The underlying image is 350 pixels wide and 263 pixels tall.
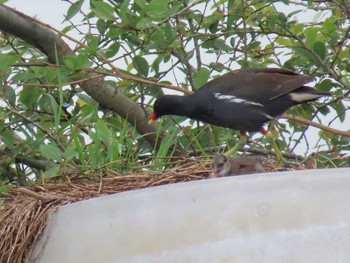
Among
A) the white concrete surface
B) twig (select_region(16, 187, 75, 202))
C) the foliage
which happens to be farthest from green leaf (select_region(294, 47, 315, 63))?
the white concrete surface

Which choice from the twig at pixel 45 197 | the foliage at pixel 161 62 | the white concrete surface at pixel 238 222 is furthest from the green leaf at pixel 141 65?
the white concrete surface at pixel 238 222

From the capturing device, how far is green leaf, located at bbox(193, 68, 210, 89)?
599 cm

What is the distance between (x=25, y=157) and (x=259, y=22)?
1.43m

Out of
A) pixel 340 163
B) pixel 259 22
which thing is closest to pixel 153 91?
pixel 259 22

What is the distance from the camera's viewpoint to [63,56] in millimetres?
6164

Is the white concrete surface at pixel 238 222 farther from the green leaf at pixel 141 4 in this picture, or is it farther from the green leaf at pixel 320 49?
the green leaf at pixel 320 49

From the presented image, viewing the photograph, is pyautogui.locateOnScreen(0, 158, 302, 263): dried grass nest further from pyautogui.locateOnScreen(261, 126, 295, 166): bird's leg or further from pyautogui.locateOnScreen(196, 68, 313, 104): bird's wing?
pyautogui.locateOnScreen(196, 68, 313, 104): bird's wing

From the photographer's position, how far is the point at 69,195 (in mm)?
3758

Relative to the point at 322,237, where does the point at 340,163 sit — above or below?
below

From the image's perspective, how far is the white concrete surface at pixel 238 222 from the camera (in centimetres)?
278

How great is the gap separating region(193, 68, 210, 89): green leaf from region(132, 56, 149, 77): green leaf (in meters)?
0.28

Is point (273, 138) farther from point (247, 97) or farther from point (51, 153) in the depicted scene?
point (51, 153)

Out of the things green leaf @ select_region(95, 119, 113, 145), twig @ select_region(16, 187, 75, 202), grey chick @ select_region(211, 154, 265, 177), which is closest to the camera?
twig @ select_region(16, 187, 75, 202)

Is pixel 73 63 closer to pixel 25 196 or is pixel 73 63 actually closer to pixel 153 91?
pixel 153 91
